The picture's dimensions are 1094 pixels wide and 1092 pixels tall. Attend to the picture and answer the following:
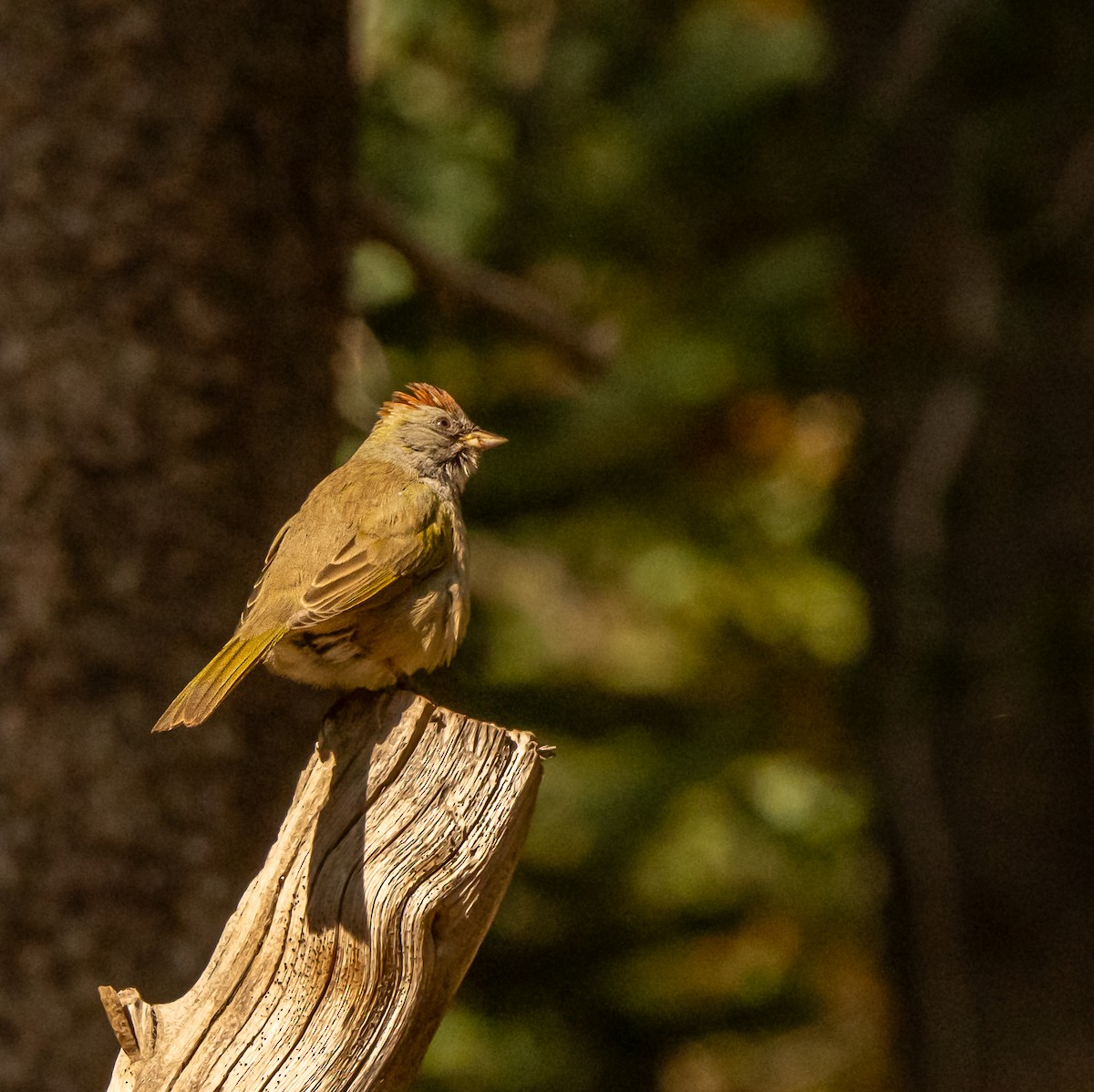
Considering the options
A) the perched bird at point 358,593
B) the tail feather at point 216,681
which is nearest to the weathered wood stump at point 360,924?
the tail feather at point 216,681

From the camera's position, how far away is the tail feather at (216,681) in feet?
11.0

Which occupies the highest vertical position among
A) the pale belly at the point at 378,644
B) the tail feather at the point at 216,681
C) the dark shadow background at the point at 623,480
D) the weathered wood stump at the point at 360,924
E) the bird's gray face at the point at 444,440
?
the dark shadow background at the point at 623,480

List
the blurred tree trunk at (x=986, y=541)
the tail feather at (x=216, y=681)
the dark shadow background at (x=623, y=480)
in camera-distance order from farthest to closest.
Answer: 1. the blurred tree trunk at (x=986, y=541)
2. the dark shadow background at (x=623, y=480)
3. the tail feather at (x=216, y=681)

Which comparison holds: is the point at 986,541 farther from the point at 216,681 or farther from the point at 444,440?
the point at 216,681

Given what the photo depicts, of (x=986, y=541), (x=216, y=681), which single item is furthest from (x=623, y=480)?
(x=216, y=681)

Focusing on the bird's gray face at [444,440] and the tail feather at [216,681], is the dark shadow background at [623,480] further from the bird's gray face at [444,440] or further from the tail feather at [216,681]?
the tail feather at [216,681]

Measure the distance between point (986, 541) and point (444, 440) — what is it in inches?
137

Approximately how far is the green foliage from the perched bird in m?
3.75

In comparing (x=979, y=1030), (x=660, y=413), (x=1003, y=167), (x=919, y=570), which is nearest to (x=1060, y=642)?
(x=919, y=570)

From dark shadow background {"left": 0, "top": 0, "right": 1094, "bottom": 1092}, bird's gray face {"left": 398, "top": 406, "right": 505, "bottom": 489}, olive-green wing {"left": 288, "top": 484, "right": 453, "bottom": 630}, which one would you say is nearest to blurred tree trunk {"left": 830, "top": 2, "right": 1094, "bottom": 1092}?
dark shadow background {"left": 0, "top": 0, "right": 1094, "bottom": 1092}

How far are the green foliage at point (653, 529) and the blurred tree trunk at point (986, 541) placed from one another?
0.77 meters

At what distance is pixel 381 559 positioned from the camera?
4.01 meters

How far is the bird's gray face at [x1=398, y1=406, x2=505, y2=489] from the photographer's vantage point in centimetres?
490

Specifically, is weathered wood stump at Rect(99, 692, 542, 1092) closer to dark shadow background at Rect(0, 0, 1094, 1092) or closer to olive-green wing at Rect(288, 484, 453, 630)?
olive-green wing at Rect(288, 484, 453, 630)
